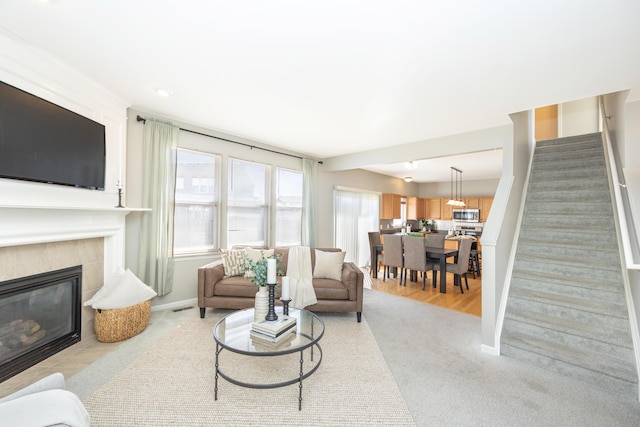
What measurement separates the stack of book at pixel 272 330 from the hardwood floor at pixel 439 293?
2.73 m

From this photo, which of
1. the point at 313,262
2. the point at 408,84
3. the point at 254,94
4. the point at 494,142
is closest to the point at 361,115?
the point at 408,84

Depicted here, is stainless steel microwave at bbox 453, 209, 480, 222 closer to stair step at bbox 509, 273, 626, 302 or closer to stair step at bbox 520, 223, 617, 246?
stair step at bbox 520, 223, 617, 246

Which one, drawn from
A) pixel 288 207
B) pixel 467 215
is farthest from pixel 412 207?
pixel 288 207

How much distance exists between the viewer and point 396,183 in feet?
27.4

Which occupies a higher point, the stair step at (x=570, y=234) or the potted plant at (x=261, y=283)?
the stair step at (x=570, y=234)

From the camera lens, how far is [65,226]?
7.86ft

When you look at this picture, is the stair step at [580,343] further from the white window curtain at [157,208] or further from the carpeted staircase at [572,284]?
the white window curtain at [157,208]

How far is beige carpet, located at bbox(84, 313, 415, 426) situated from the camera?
5.66 ft

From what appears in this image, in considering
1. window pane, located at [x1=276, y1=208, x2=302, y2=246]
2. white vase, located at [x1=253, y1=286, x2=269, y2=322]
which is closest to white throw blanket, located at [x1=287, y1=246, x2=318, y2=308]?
white vase, located at [x1=253, y1=286, x2=269, y2=322]

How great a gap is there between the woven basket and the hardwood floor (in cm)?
358

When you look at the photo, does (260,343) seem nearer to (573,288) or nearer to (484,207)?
(573,288)

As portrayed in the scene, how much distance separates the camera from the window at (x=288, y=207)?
491 centimetres

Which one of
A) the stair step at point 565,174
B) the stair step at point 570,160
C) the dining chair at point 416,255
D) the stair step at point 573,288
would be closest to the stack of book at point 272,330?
the stair step at point 573,288

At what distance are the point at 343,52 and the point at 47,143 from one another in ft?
8.14
